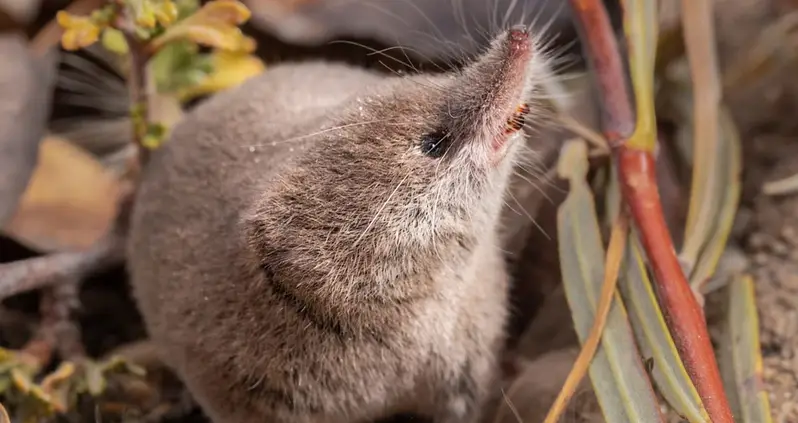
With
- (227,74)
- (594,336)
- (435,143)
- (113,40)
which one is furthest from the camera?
(227,74)

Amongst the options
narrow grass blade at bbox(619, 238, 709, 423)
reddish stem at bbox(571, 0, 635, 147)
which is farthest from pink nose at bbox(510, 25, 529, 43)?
narrow grass blade at bbox(619, 238, 709, 423)

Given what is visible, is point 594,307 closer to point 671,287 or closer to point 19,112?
point 671,287

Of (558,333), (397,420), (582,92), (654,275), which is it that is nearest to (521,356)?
(558,333)

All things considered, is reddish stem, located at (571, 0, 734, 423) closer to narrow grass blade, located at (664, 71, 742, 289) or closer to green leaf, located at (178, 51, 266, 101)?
narrow grass blade, located at (664, 71, 742, 289)

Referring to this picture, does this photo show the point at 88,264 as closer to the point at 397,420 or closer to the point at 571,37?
the point at 397,420

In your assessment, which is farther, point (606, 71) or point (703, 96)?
point (703, 96)

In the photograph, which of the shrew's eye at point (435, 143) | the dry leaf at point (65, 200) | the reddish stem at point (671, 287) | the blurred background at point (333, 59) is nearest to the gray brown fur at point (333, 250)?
the shrew's eye at point (435, 143)

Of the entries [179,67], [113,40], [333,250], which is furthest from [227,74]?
[333,250]
